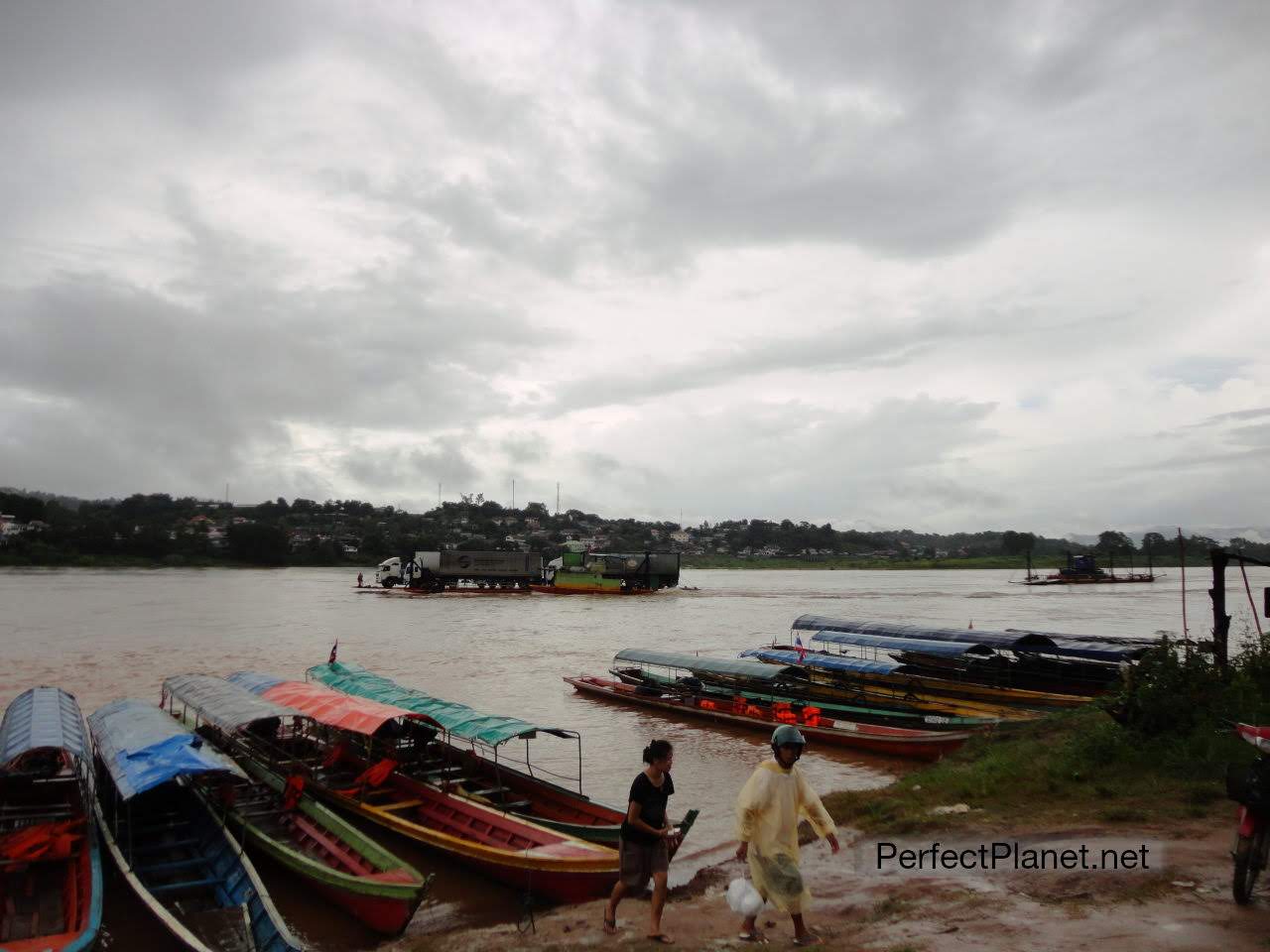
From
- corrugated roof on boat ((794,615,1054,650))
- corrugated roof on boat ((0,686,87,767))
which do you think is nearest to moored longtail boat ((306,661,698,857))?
corrugated roof on boat ((0,686,87,767))

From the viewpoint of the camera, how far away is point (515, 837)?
9.76 metres

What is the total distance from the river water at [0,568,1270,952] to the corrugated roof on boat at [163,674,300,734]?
2710 millimetres

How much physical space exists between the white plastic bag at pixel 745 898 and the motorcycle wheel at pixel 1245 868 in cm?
323

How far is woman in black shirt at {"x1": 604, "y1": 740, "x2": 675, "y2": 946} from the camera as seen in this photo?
20.5 ft

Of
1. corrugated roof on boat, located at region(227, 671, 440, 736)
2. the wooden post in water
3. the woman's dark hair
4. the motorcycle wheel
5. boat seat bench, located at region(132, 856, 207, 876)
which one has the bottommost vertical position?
boat seat bench, located at region(132, 856, 207, 876)

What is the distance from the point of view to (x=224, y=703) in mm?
13148

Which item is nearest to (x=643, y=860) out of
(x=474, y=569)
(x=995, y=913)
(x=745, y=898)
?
(x=745, y=898)

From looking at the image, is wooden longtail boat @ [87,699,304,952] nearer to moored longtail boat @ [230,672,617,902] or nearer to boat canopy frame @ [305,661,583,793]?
moored longtail boat @ [230,672,617,902]

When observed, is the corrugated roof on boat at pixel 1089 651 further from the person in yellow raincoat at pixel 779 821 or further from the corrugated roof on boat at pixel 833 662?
the person in yellow raincoat at pixel 779 821

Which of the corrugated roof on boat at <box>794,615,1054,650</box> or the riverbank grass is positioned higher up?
the corrugated roof on boat at <box>794,615,1054,650</box>

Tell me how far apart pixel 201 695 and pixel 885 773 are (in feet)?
39.2

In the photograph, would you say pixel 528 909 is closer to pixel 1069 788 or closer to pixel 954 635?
pixel 1069 788

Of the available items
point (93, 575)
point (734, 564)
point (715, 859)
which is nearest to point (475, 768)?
point (715, 859)

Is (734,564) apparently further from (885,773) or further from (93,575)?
(885,773)
